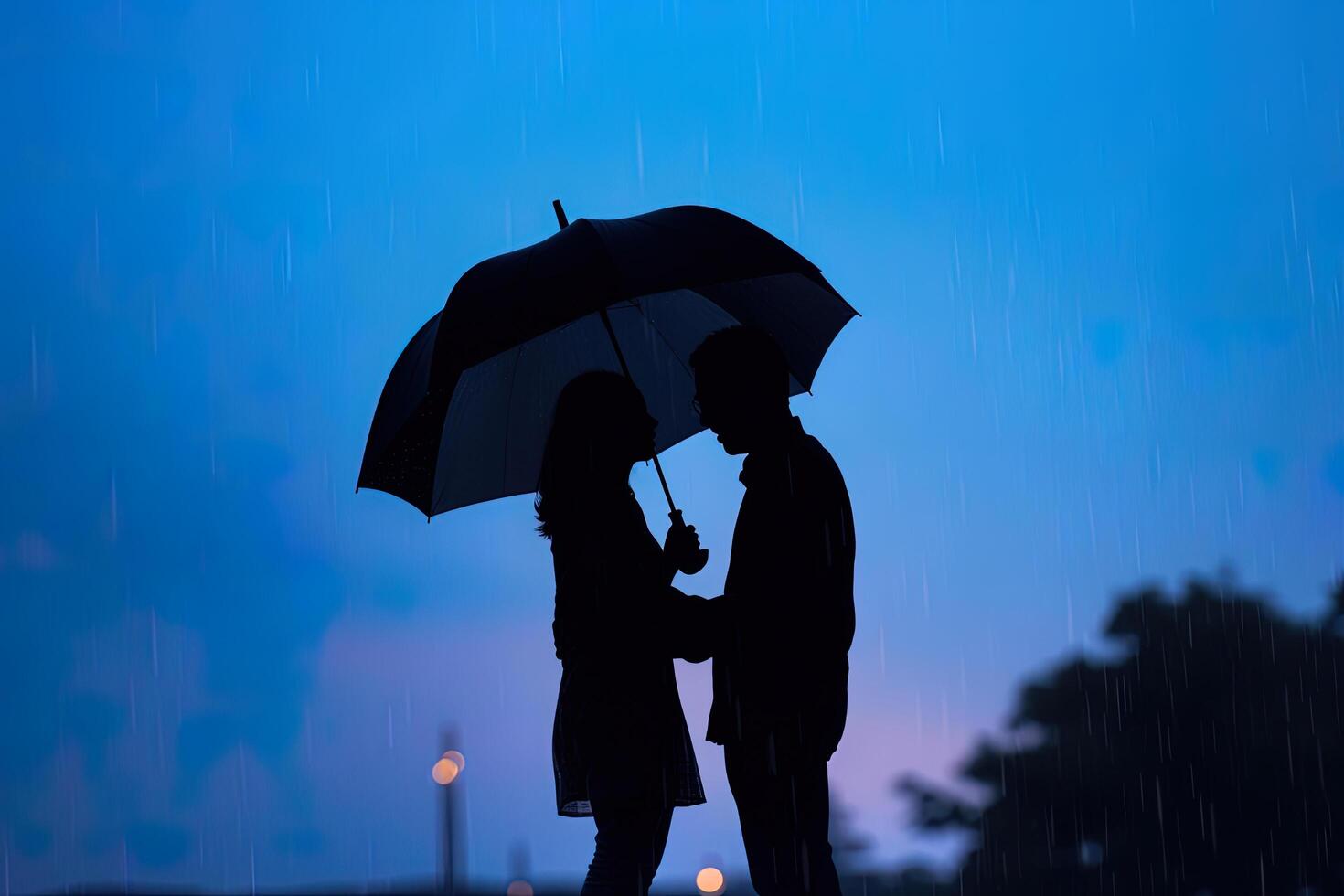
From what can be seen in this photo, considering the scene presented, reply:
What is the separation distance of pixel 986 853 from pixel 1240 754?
22.8 ft

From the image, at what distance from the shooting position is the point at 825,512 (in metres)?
4.21

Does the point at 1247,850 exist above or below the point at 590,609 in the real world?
below

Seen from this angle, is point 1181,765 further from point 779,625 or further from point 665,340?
point 779,625

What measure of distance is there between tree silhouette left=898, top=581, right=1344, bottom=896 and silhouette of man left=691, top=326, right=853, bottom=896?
26.1 metres

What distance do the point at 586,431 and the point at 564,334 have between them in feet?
4.44

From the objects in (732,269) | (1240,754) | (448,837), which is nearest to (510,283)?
(732,269)

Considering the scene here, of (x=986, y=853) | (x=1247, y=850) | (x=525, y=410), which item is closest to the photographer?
(x=525, y=410)

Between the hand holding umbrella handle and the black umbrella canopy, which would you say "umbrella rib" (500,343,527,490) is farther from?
the hand holding umbrella handle

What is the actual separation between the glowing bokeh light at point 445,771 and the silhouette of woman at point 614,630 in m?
9.97

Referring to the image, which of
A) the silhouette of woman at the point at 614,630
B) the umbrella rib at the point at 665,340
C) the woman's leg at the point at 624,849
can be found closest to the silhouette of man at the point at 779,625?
the silhouette of woman at the point at 614,630

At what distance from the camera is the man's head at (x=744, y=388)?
4.30 metres

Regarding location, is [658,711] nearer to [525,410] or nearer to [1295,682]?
[525,410]

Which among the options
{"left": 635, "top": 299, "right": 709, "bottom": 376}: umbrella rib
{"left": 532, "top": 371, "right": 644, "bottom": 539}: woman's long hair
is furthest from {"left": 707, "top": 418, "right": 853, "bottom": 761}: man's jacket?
{"left": 635, "top": 299, "right": 709, "bottom": 376}: umbrella rib

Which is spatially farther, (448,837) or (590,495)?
(448,837)
